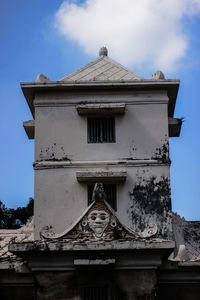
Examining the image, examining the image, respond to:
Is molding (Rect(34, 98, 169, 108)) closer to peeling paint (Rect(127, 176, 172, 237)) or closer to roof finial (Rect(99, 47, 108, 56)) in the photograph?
peeling paint (Rect(127, 176, 172, 237))

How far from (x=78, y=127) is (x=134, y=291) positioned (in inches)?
390

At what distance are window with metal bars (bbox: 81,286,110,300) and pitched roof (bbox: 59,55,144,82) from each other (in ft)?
36.3

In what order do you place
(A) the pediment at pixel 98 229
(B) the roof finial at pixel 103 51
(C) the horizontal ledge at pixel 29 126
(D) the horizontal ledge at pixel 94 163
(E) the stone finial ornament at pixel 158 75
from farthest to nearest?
1. (B) the roof finial at pixel 103 51
2. (C) the horizontal ledge at pixel 29 126
3. (E) the stone finial ornament at pixel 158 75
4. (D) the horizontal ledge at pixel 94 163
5. (A) the pediment at pixel 98 229

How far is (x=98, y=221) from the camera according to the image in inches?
609

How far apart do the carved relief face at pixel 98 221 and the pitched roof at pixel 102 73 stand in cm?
974

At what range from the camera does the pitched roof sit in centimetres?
2477

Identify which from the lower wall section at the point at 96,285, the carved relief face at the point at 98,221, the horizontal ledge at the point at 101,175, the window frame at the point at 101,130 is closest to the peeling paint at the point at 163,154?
the horizontal ledge at the point at 101,175

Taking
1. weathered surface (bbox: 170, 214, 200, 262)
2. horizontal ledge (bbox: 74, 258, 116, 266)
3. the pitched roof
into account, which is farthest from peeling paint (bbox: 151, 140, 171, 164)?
horizontal ledge (bbox: 74, 258, 116, 266)

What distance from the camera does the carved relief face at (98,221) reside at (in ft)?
50.6

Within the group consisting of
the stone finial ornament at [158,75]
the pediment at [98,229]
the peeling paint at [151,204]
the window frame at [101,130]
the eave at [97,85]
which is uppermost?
the stone finial ornament at [158,75]

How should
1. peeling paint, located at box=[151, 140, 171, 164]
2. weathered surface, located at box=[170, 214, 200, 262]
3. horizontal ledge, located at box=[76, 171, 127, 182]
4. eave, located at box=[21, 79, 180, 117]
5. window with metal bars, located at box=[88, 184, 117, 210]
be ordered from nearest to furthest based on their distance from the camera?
weathered surface, located at box=[170, 214, 200, 262]
horizontal ledge, located at box=[76, 171, 127, 182]
window with metal bars, located at box=[88, 184, 117, 210]
peeling paint, located at box=[151, 140, 171, 164]
eave, located at box=[21, 79, 180, 117]

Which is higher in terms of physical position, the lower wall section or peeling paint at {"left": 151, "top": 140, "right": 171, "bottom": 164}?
peeling paint at {"left": 151, "top": 140, "right": 171, "bottom": 164}

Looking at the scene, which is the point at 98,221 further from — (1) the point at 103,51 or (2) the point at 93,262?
(1) the point at 103,51

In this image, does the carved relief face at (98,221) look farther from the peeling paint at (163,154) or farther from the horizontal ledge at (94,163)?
the peeling paint at (163,154)
